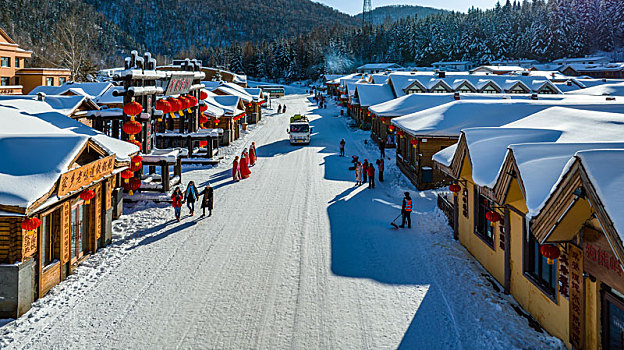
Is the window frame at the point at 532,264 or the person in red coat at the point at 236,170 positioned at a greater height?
the person in red coat at the point at 236,170

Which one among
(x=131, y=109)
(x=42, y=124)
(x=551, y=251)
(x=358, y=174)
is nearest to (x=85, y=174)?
(x=42, y=124)

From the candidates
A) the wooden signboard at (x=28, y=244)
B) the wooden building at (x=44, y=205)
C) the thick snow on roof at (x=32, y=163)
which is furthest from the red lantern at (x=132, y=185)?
the wooden signboard at (x=28, y=244)

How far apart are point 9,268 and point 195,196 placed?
9148 mm

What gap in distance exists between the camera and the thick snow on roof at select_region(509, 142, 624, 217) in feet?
25.3

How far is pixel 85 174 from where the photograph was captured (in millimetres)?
11547

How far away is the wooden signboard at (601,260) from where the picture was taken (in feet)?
22.1

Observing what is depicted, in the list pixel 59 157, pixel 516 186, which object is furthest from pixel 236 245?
pixel 516 186

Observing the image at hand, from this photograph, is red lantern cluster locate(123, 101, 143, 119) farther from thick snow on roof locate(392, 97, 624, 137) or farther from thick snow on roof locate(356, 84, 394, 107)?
thick snow on roof locate(356, 84, 394, 107)

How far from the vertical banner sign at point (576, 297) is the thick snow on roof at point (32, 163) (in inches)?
412

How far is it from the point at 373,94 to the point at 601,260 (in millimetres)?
38139

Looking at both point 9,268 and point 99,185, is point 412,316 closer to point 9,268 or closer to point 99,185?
point 9,268

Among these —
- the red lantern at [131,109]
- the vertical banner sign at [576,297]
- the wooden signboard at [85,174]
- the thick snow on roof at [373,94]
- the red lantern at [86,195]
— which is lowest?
the vertical banner sign at [576,297]

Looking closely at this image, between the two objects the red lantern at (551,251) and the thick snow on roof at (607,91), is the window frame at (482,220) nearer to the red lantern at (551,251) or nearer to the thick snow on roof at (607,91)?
the red lantern at (551,251)

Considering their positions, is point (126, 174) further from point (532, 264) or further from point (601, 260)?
point (601, 260)
